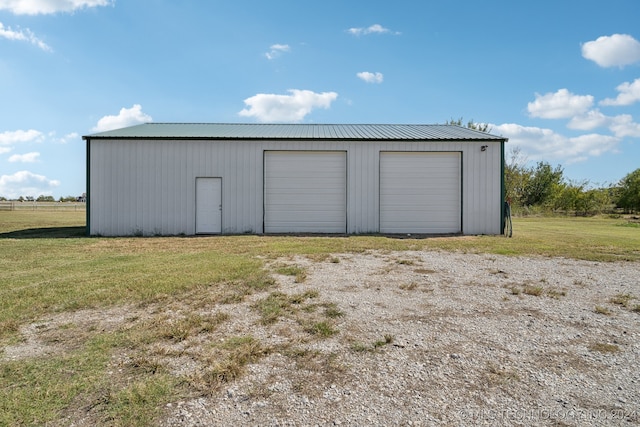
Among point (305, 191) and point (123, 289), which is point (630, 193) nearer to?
point (305, 191)

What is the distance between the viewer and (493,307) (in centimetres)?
446

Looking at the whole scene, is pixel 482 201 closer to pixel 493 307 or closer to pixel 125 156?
pixel 493 307

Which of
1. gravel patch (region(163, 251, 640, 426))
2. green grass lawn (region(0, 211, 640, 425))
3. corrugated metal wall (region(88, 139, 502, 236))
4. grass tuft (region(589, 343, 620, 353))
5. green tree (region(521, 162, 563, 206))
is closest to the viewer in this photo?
gravel patch (region(163, 251, 640, 426))

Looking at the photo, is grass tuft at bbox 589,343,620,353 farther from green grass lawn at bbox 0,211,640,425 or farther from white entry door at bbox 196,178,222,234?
white entry door at bbox 196,178,222,234

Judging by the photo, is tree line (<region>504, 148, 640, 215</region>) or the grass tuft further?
tree line (<region>504, 148, 640, 215</region>)

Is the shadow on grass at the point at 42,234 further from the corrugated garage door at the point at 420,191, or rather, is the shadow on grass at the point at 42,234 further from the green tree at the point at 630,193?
the green tree at the point at 630,193

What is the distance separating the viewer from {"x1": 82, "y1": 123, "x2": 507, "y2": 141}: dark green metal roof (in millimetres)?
13391

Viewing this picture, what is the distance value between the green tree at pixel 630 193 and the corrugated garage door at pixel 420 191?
2794 cm

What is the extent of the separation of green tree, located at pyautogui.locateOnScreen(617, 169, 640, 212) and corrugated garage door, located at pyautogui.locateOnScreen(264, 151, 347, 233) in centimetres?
3154

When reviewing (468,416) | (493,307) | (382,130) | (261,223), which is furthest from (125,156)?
(468,416)

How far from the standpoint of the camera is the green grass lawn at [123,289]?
2396 mm

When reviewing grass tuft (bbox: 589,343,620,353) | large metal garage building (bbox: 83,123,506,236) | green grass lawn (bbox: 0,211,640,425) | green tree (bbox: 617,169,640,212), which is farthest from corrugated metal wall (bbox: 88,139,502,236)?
green tree (bbox: 617,169,640,212)

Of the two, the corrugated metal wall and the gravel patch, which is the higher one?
the corrugated metal wall

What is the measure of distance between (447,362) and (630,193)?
3876 cm
